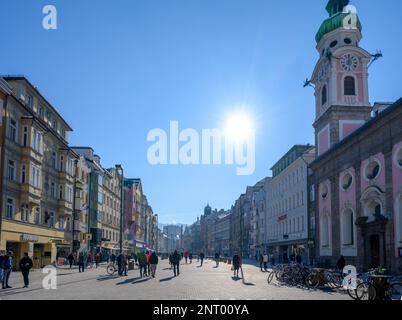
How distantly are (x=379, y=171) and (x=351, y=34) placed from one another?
21.8 meters

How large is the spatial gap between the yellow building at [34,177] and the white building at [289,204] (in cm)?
2878

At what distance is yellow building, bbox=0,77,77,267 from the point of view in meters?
36.7

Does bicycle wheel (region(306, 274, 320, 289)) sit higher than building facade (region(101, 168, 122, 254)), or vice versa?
building facade (region(101, 168, 122, 254))

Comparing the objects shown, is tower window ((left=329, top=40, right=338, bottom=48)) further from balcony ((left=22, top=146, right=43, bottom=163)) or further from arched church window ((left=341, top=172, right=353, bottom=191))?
balcony ((left=22, top=146, right=43, bottom=163))

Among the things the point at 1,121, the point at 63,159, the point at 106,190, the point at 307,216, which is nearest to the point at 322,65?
the point at 307,216

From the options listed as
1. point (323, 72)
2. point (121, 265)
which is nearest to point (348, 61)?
point (323, 72)

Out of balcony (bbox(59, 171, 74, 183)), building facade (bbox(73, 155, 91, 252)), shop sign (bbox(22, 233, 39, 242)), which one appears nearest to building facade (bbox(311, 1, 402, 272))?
balcony (bbox(59, 171, 74, 183))

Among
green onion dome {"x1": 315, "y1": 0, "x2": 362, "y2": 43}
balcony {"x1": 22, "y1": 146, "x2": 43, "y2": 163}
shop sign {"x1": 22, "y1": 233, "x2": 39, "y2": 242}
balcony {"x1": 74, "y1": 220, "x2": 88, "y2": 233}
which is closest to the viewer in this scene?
shop sign {"x1": 22, "y1": 233, "x2": 39, "y2": 242}

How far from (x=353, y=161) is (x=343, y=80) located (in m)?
13.6

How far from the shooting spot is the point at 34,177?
1638 inches

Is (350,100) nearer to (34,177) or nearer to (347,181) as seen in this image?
(347,181)

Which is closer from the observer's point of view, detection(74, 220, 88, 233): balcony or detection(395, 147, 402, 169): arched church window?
detection(395, 147, 402, 169): arched church window
